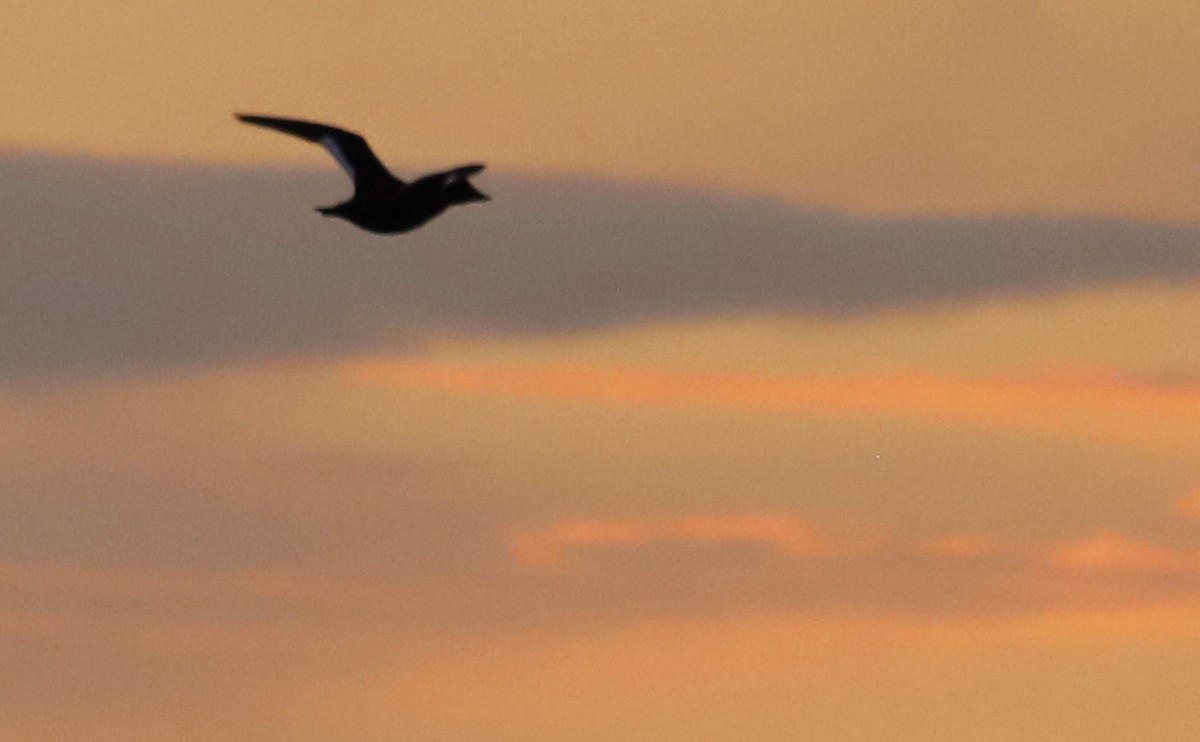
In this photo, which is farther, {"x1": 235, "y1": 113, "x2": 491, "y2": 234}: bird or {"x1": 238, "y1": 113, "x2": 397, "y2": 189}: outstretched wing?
{"x1": 238, "y1": 113, "x2": 397, "y2": 189}: outstretched wing

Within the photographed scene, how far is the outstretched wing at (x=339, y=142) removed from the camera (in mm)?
64312

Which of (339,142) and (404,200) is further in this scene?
(339,142)

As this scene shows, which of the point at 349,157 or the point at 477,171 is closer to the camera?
the point at 477,171

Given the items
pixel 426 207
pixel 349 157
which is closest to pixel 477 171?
pixel 426 207

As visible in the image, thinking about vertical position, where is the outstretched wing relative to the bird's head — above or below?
above

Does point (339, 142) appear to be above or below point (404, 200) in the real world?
above

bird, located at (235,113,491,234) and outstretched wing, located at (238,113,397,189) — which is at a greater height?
outstretched wing, located at (238,113,397,189)

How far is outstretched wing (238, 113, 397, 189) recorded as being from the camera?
211ft

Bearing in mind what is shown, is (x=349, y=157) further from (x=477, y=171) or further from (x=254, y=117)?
(x=477, y=171)

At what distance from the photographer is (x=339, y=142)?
65.1 metres

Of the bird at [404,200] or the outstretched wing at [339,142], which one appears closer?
the bird at [404,200]

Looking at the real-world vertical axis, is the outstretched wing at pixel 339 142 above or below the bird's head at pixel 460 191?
above

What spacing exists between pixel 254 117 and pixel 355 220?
5009mm

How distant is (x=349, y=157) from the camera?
213ft
